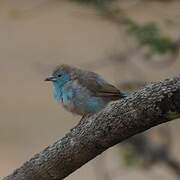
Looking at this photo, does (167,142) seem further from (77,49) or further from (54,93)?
(77,49)

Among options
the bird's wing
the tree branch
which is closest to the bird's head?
the bird's wing

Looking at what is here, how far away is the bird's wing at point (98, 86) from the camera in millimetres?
6449

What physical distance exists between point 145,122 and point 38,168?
0.99 meters

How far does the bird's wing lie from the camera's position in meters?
6.45

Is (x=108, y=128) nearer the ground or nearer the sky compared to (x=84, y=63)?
nearer the ground

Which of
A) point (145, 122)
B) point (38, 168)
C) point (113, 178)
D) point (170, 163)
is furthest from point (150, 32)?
point (113, 178)

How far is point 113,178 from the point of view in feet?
40.3

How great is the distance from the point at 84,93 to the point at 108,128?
1.81 meters

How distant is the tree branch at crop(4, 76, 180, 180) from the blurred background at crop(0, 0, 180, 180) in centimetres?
264

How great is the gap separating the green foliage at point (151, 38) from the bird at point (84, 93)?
3.56 feet

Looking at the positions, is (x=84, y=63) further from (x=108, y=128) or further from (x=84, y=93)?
(x=108, y=128)

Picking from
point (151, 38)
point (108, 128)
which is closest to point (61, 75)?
point (151, 38)

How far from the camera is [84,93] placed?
21.6 ft

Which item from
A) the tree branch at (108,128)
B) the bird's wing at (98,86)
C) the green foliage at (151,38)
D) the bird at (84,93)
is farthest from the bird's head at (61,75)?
the tree branch at (108,128)
